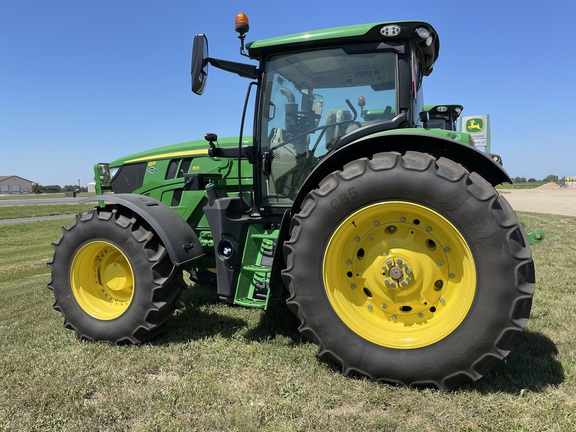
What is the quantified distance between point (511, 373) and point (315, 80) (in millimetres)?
2666

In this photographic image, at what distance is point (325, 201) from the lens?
274 cm

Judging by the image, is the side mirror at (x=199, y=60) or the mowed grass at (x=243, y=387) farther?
the side mirror at (x=199, y=60)

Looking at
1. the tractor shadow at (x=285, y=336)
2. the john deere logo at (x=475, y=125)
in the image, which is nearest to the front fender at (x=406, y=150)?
the tractor shadow at (x=285, y=336)

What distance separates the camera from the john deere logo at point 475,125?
17.9 metres

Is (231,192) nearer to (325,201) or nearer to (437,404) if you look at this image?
(325,201)

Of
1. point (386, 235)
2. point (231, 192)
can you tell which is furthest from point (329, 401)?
point (231, 192)

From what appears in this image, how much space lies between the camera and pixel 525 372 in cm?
271

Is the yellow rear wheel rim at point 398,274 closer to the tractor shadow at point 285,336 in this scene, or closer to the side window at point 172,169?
the tractor shadow at point 285,336

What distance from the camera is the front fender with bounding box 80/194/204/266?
3.40 meters

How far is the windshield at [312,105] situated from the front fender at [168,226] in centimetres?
79

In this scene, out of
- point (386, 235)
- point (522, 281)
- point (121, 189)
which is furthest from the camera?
point (121, 189)

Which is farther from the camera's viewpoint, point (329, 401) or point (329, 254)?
point (329, 254)

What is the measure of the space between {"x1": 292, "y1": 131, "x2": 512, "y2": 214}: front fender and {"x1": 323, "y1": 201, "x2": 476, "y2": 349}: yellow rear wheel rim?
18.8 inches

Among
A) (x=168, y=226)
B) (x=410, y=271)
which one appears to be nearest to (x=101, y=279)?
(x=168, y=226)
